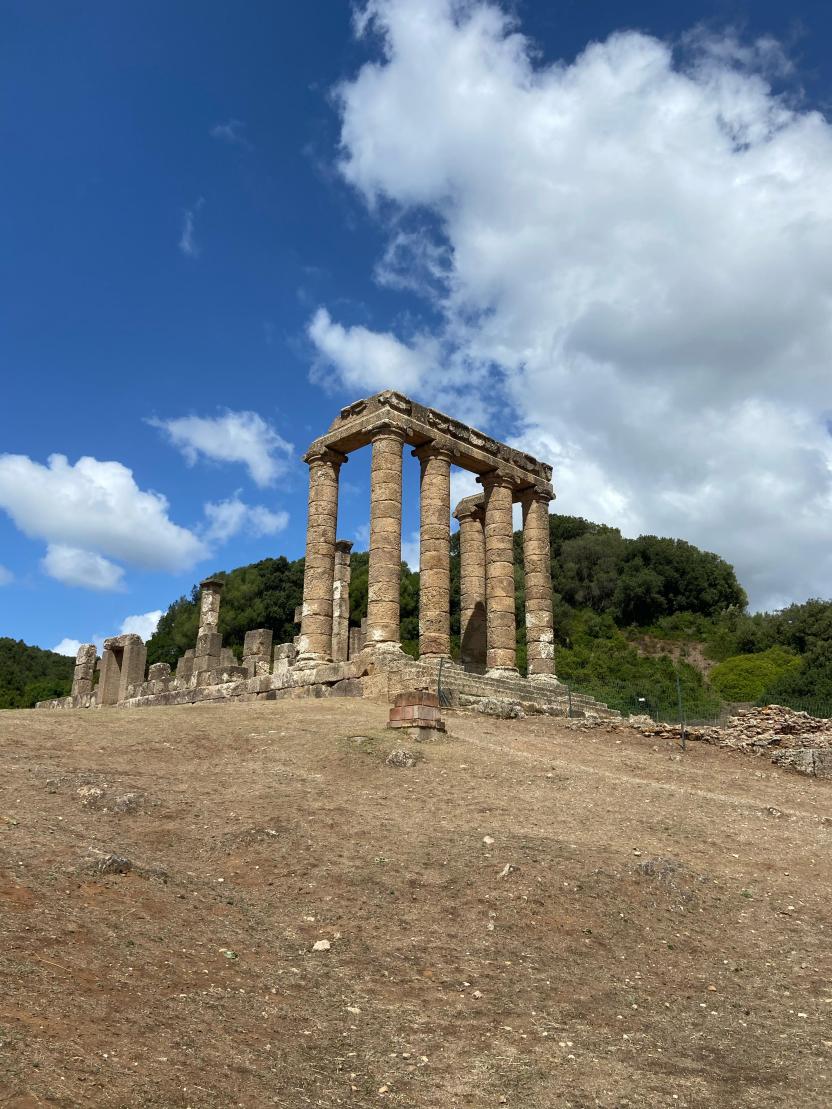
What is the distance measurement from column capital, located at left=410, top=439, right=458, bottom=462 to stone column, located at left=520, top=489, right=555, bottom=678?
3666 millimetres

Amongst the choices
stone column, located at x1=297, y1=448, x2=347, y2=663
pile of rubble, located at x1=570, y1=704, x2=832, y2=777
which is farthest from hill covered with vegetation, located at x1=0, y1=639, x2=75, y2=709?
pile of rubble, located at x1=570, y1=704, x2=832, y2=777

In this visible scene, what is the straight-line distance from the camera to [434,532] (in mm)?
24266

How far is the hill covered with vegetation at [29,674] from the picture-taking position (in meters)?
50.7

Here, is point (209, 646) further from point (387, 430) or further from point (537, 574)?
point (387, 430)

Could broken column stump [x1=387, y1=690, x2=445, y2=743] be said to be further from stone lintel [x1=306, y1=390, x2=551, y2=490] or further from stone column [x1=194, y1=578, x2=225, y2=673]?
stone column [x1=194, y1=578, x2=225, y2=673]

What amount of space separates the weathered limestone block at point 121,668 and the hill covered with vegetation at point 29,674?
19.8 m

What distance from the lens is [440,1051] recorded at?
5598mm

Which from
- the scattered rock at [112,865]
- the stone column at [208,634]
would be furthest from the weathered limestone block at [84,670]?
the scattered rock at [112,865]

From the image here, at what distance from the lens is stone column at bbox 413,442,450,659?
23875 millimetres

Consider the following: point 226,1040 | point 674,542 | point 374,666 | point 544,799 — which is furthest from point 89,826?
point 674,542

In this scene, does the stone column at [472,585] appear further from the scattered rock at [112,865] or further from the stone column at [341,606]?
the scattered rock at [112,865]

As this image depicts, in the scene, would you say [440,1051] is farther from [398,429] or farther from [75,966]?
[398,429]

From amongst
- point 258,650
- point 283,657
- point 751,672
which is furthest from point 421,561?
point 751,672

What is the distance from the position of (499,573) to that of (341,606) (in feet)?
33.0
